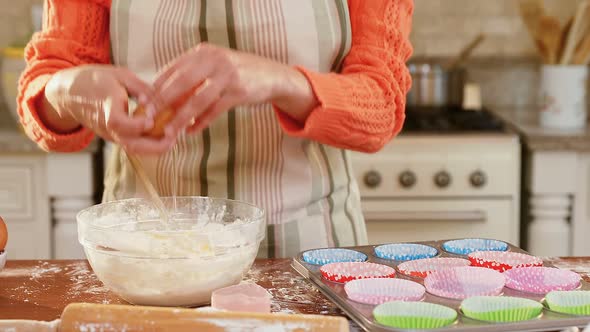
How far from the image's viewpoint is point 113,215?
3.93ft

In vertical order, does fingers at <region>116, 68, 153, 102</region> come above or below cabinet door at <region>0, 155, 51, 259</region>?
above

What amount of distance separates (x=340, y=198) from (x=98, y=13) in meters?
0.48

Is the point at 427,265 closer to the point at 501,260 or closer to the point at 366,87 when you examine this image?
the point at 501,260

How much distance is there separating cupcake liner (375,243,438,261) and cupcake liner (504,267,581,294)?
14 centimetres

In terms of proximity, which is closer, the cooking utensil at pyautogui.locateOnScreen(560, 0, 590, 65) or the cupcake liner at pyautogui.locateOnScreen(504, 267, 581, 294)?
the cupcake liner at pyautogui.locateOnScreen(504, 267, 581, 294)

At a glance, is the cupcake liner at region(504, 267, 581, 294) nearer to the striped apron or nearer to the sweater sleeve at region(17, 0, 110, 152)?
the striped apron

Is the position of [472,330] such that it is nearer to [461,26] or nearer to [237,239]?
[237,239]

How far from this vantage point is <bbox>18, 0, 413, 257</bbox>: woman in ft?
4.36

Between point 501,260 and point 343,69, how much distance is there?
16.8 inches

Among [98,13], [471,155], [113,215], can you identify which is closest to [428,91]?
[471,155]

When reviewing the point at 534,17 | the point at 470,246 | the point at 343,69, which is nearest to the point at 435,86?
the point at 534,17

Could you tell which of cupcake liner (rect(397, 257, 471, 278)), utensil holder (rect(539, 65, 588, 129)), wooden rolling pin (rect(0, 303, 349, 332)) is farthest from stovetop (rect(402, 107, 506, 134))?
wooden rolling pin (rect(0, 303, 349, 332))

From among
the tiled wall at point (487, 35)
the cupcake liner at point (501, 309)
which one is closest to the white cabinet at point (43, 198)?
the tiled wall at point (487, 35)

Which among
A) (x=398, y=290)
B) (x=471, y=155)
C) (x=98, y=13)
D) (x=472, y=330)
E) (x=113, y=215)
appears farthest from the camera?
(x=471, y=155)
